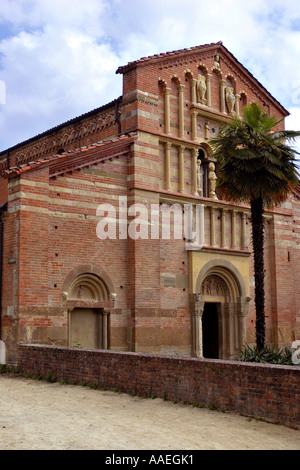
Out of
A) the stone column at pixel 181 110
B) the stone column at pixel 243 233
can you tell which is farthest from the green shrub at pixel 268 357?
the stone column at pixel 181 110

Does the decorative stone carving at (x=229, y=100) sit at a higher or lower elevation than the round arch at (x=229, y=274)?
higher

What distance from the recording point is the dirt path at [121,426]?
892 cm

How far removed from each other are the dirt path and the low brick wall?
0.75 ft

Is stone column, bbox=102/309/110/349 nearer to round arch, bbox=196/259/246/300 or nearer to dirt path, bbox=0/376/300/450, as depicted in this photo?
round arch, bbox=196/259/246/300

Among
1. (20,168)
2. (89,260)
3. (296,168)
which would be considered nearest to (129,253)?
(89,260)

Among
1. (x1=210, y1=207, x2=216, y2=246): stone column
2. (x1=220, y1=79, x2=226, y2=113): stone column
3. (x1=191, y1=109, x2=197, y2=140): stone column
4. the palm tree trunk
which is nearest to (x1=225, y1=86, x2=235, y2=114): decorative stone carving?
(x1=220, y1=79, x2=226, y2=113): stone column

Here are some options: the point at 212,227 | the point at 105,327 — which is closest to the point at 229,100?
the point at 212,227

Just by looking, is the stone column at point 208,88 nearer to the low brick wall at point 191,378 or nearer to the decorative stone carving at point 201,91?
the decorative stone carving at point 201,91

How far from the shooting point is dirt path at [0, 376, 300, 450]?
8922mm

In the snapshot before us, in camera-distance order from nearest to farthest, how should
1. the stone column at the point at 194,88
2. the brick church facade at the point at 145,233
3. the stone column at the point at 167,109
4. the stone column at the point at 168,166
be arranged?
the brick church facade at the point at 145,233
the stone column at the point at 168,166
the stone column at the point at 167,109
the stone column at the point at 194,88

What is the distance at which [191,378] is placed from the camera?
1161 cm

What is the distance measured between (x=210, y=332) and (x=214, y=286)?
2408mm

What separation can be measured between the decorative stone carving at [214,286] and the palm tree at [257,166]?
15.9 feet

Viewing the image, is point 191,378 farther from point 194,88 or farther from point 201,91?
point 201,91
